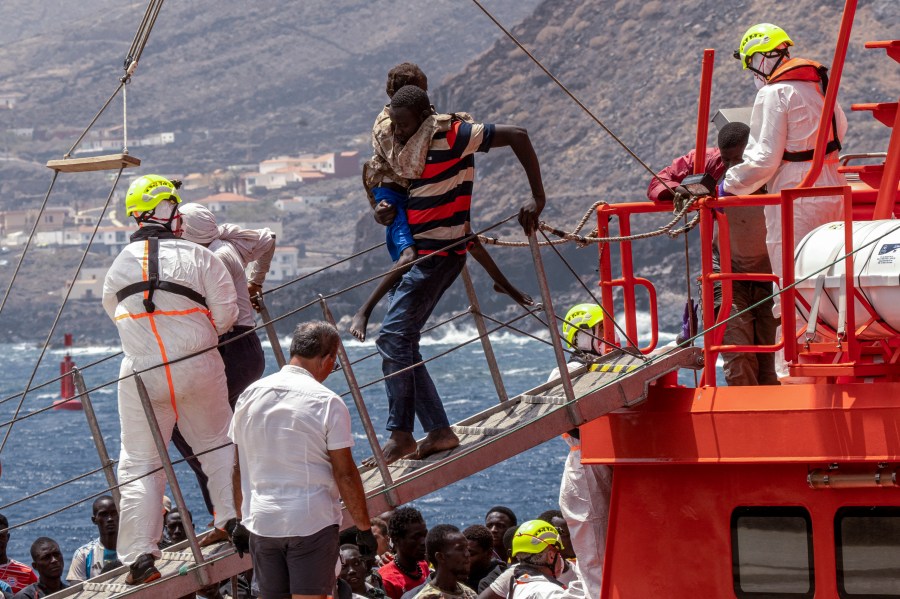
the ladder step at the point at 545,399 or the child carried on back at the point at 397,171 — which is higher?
the child carried on back at the point at 397,171

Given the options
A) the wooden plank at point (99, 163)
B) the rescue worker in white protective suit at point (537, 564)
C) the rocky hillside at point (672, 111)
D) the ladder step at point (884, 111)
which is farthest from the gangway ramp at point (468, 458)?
the rocky hillside at point (672, 111)

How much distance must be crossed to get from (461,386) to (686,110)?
6342cm

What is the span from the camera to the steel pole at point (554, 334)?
7648 millimetres

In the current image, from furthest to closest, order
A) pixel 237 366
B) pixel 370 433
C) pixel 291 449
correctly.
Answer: pixel 237 366 → pixel 370 433 → pixel 291 449

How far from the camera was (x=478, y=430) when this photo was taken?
8.45 m

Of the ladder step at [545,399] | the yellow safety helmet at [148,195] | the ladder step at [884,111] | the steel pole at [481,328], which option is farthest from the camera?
the steel pole at [481,328]

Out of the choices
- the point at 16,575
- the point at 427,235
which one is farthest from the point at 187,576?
the point at 16,575

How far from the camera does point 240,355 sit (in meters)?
9.12

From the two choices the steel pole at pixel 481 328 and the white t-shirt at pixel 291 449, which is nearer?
the white t-shirt at pixel 291 449

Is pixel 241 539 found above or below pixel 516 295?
below

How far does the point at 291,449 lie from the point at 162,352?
1.83 m

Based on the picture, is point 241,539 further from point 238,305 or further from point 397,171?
point 238,305

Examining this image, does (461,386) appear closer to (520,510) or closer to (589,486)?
(520,510)

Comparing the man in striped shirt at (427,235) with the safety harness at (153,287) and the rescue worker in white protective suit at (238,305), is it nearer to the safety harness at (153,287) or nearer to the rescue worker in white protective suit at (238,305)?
the safety harness at (153,287)
